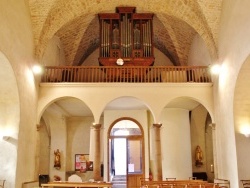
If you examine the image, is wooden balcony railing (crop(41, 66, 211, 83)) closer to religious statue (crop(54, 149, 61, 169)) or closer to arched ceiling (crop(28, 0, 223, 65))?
arched ceiling (crop(28, 0, 223, 65))

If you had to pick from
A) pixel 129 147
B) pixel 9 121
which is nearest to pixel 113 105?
pixel 129 147

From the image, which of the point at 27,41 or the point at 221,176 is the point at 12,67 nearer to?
the point at 27,41

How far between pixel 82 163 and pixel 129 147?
9.16ft

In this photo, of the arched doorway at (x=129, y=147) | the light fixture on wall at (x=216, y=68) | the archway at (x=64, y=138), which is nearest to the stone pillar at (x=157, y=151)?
the arched doorway at (x=129, y=147)

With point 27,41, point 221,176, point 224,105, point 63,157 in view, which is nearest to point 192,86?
point 224,105

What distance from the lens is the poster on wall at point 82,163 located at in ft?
56.8

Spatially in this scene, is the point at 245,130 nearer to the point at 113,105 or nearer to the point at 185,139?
the point at 185,139

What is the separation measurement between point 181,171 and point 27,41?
9333 mm

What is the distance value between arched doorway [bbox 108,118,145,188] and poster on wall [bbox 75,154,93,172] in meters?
1.28

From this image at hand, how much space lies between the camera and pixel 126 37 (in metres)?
15.4

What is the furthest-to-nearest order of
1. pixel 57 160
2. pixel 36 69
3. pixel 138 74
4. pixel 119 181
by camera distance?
pixel 119 181 → pixel 57 160 → pixel 138 74 → pixel 36 69

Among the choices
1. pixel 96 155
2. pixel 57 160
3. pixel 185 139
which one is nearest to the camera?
pixel 96 155

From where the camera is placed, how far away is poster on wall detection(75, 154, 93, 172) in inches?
682

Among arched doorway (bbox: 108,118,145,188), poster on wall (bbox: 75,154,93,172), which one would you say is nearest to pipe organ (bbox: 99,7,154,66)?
arched doorway (bbox: 108,118,145,188)
